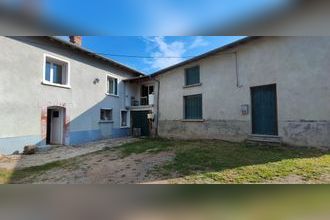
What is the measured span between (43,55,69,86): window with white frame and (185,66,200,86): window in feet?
21.8

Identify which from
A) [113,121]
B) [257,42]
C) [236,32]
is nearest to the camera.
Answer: [236,32]

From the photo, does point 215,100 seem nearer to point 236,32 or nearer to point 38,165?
point 236,32

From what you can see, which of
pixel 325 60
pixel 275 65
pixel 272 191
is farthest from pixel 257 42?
pixel 272 191

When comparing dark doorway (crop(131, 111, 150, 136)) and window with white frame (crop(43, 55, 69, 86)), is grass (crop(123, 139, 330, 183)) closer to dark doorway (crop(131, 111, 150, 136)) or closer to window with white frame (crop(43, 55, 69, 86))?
window with white frame (crop(43, 55, 69, 86))

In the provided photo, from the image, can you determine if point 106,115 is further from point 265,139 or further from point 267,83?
point 267,83

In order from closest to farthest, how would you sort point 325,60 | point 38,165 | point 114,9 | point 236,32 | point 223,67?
1. point 114,9
2. point 236,32
3. point 38,165
4. point 325,60
5. point 223,67

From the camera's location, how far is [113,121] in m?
15.8

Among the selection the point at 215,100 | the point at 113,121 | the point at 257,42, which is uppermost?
the point at 257,42

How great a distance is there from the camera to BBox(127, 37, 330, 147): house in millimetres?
8008

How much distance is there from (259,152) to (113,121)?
10439 millimetres

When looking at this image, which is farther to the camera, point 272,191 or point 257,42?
point 257,42

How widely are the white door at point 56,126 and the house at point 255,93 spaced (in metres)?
5.99

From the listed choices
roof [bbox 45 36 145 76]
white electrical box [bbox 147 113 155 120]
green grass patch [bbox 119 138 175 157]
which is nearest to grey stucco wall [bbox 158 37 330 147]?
white electrical box [bbox 147 113 155 120]

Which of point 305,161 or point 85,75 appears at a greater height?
point 85,75
